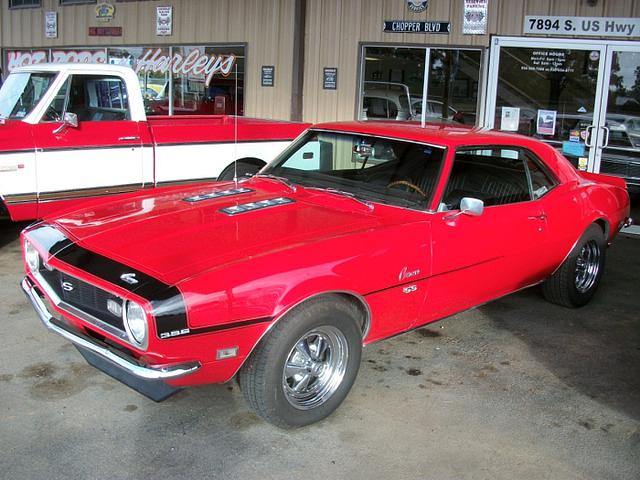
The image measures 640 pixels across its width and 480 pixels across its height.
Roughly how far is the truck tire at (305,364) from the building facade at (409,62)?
558 cm

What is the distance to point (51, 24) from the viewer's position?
1434 centimetres

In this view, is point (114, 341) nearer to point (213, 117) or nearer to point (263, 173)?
point (263, 173)

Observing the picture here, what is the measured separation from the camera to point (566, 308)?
565 centimetres

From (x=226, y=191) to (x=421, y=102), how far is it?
7.07 meters

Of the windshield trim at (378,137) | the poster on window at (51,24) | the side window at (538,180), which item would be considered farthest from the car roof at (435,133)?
the poster on window at (51,24)

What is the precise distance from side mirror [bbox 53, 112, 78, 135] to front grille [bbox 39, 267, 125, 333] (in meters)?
3.47

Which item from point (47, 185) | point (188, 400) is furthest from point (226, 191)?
point (47, 185)

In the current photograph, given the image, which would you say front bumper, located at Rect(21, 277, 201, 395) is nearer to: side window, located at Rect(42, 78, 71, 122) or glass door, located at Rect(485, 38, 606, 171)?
side window, located at Rect(42, 78, 71, 122)

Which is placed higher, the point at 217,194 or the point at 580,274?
the point at 217,194

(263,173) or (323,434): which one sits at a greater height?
(263,173)

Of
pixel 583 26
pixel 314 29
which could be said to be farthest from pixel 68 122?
pixel 583 26

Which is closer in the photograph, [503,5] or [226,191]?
[226,191]

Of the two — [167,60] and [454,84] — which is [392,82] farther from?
[167,60]

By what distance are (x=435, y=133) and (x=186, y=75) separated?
9.20 meters
